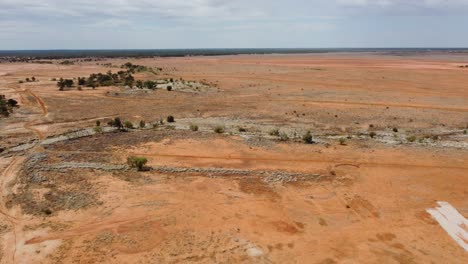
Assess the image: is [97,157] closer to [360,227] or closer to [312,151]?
[312,151]

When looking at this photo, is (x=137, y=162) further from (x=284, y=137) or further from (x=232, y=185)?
(x=284, y=137)

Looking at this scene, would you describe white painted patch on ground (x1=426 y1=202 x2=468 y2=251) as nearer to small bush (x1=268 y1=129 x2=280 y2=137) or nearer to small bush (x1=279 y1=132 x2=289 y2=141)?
small bush (x1=279 y1=132 x2=289 y2=141)

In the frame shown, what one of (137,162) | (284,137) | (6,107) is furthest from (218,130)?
(6,107)

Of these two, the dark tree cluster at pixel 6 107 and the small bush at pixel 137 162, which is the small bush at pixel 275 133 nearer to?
the small bush at pixel 137 162

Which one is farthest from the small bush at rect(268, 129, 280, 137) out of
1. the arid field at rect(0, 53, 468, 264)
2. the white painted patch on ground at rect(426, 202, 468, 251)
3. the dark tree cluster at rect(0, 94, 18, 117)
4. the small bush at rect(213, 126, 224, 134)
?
the dark tree cluster at rect(0, 94, 18, 117)

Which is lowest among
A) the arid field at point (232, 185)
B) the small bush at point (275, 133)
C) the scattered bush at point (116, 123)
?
A: the arid field at point (232, 185)

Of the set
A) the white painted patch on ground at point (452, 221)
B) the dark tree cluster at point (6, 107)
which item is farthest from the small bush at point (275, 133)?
the dark tree cluster at point (6, 107)
